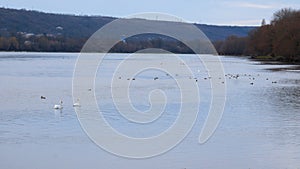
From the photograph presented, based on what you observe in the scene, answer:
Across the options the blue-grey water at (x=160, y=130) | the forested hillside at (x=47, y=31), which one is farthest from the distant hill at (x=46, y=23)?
the blue-grey water at (x=160, y=130)

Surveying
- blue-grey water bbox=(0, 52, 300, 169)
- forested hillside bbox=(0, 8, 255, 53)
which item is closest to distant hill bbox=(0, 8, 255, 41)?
forested hillside bbox=(0, 8, 255, 53)

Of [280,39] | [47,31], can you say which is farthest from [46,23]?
[280,39]

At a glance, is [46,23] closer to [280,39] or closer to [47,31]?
[47,31]

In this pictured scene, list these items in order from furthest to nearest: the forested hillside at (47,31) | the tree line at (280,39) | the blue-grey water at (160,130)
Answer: the forested hillside at (47,31), the tree line at (280,39), the blue-grey water at (160,130)

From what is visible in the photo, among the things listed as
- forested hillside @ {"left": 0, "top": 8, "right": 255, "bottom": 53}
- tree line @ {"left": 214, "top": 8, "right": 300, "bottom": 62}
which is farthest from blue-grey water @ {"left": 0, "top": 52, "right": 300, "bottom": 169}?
forested hillside @ {"left": 0, "top": 8, "right": 255, "bottom": 53}

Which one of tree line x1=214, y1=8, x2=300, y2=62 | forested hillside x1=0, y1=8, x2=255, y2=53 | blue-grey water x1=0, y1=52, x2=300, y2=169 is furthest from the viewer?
forested hillside x1=0, y1=8, x2=255, y2=53

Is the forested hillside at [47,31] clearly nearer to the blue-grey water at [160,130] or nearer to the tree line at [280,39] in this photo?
the tree line at [280,39]

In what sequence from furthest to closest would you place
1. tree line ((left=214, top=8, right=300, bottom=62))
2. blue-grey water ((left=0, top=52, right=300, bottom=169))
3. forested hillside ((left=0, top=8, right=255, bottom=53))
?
forested hillside ((left=0, top=8, right=255, bottom=53))
tree line ((left=214, top=8, right=300, bottom=62))
blue-grey water ((left=0, top=52, right=300, bottom=169))

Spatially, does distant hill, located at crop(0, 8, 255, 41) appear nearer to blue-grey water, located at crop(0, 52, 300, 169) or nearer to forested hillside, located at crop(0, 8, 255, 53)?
forested hillside, located at crop(0, 8, 255, 53)

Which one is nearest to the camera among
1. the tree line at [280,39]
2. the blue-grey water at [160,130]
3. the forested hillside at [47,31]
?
the blue-grey water at [160,130]

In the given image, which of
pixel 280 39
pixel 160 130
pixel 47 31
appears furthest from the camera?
pixel 47 31

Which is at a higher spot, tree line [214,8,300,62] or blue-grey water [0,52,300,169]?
tree line [214,8,300,62]

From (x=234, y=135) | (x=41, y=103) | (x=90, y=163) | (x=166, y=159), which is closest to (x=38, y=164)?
(x=90, y=163)

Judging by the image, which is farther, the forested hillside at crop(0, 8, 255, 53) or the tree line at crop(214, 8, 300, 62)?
the forested hillside at crop(0, 8, 255, 53)
